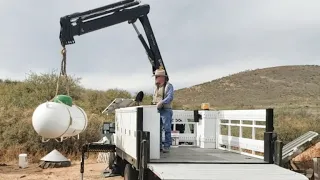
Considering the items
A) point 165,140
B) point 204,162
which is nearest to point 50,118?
point 165,140

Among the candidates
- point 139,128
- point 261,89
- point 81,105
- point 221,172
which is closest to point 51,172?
point 139,128

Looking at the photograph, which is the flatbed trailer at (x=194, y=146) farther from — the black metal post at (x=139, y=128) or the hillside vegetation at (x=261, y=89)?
the hillside vegetation at (x=261, y=89)

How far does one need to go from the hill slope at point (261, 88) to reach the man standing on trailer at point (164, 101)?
38.7 meters

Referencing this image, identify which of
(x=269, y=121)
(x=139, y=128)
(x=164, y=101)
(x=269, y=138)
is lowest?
(x=269, y=138)

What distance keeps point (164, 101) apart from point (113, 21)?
6.76 metres

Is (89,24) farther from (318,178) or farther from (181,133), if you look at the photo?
(318,178)

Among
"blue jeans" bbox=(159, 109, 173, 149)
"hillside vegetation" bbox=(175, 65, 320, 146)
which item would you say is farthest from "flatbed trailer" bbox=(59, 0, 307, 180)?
"hillside vegetation" bbox=(175, 65, 320, 146)

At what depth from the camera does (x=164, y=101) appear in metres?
8.38

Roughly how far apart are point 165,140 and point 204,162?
5.88 feet

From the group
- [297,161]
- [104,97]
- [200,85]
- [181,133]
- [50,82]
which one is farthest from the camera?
[200,85]

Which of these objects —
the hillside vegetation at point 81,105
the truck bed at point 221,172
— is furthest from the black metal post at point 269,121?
the hillside vegetation at point 81,105

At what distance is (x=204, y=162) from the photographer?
23.3 ft

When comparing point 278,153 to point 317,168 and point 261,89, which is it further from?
point 261,89

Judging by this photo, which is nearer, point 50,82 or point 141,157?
point 141,157
